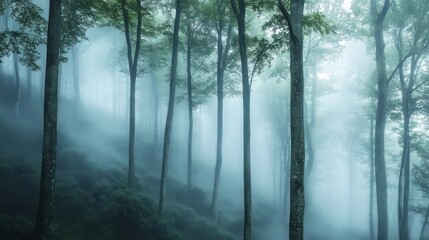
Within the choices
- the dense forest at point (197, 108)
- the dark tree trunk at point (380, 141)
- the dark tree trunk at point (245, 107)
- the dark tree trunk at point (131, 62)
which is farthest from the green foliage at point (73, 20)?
the dark tree trunk at point (380, 141)

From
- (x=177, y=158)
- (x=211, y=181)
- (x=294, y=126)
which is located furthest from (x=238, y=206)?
(x=294, y=126)

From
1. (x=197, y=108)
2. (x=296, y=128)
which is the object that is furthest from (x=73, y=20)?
(x=197, y=108)

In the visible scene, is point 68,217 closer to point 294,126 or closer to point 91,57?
point 294,126

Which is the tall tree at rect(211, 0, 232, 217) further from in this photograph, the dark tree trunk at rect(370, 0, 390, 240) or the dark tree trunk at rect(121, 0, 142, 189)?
the dark tree trunk at rect(370, 0, 390, 240)

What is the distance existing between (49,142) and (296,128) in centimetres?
661

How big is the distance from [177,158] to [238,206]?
10817mm

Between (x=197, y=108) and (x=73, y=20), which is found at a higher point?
(x=73, y=20)

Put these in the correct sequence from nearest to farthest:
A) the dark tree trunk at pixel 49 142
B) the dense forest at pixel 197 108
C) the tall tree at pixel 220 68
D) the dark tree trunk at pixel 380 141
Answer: the dark tree trunk at pixel 49 142
the dense forest at pixel 197 108
the dark tree trunk at pixel 380 141
the tall tree at pixel 220 68

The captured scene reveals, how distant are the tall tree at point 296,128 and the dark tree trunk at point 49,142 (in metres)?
6.41

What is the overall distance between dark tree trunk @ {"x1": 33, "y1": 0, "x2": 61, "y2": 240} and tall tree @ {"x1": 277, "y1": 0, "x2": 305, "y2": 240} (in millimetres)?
6414

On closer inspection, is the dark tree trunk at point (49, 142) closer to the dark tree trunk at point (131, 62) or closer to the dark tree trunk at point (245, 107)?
the dark tree trunk at point (245, 107)

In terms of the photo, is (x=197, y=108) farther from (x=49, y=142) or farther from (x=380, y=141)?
(x=49, y=142)

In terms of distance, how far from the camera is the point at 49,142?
8.81 metres

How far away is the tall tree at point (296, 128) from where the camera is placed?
6.80m
